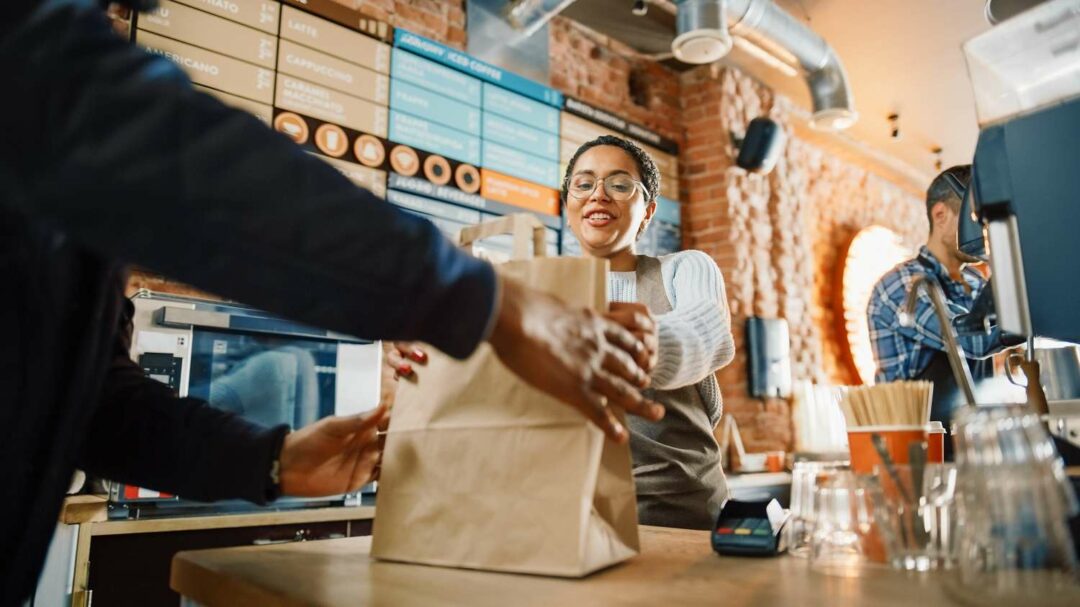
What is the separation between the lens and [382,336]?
0.56 meters

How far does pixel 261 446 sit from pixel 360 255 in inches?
19.2

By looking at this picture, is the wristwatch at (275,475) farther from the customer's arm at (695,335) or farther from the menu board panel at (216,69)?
the menu board panel at (216,69)

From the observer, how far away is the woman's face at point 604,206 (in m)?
1.74

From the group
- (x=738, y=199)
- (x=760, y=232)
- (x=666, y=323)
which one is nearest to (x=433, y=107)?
(x=738, y=199)

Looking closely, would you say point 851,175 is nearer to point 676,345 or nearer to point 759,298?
point 759,298

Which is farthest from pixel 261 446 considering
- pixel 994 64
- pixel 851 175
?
pixel 851 175

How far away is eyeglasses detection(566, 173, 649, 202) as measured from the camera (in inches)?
68.9

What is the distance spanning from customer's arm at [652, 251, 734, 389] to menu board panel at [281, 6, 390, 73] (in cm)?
194

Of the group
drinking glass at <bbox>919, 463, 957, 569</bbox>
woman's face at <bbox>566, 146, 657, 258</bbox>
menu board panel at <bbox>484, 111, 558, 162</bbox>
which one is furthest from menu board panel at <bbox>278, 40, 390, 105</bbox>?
drinking glass at <bbox>919, 463, 957, 569</bbox>

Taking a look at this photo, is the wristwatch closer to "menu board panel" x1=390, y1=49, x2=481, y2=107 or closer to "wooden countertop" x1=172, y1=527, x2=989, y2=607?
"wooden countertop" x1=172, y1=527, x2=989, y2=607

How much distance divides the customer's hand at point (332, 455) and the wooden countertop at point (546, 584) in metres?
0.10

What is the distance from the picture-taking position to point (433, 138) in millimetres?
3045

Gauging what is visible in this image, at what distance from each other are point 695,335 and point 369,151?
1988mm

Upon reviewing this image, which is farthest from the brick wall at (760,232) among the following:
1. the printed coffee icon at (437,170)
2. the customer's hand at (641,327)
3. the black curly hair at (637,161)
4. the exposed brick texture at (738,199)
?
the customer's hand at (641,327)
